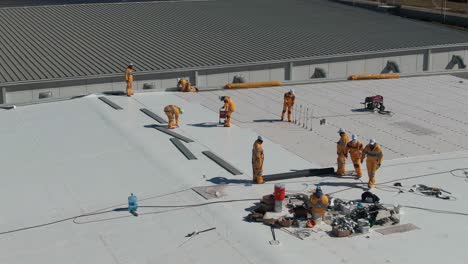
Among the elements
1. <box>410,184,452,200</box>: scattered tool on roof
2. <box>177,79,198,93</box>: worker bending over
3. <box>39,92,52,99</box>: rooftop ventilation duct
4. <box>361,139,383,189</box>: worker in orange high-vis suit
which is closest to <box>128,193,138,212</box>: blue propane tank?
<box>361,139,383,189</box>: worker in orange high-vis suit

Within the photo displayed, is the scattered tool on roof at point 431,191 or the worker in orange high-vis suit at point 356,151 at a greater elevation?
the worker in orange high-vis suit at point 356,151

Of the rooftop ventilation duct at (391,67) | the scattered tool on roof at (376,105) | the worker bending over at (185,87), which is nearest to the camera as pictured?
the scattered tool on roof at (376,105)

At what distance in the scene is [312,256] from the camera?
47.6 feet

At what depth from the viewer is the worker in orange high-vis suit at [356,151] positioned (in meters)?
19.0

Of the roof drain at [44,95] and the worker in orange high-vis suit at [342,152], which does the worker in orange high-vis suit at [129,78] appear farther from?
the worker in orange high-vis suit at [342,152]

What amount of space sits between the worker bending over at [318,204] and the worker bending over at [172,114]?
9.06 metres

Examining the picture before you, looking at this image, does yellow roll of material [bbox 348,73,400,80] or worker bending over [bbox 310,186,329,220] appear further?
yellow roll of material [bbox 348,73,400,80]

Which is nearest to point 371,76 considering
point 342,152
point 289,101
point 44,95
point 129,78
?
point 289,101

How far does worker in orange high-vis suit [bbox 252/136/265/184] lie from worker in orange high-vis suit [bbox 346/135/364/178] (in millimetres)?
2536

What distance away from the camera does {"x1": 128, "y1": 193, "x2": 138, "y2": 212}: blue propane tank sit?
1669cm

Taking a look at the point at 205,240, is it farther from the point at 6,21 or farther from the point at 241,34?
the point at 6,21

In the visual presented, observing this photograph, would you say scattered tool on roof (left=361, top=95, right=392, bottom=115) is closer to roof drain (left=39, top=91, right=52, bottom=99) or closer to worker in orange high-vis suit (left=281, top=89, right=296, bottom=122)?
worker in orange high-vis suit (left=281, top=89, right=296, bottom=122)

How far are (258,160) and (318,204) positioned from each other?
301 cm

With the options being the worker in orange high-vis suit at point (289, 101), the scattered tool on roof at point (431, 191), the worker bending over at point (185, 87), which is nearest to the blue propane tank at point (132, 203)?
the scattered tool on roof at point (431, 191)
